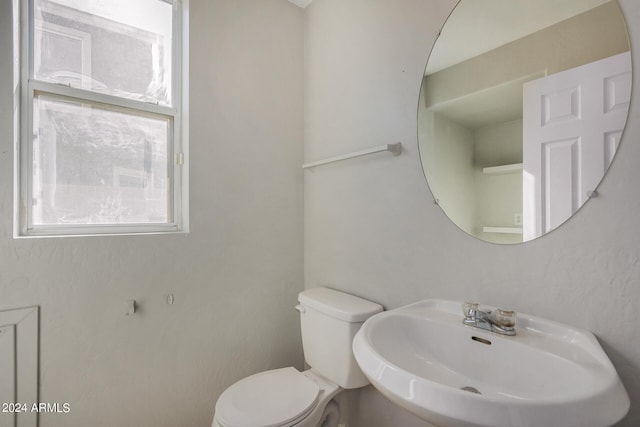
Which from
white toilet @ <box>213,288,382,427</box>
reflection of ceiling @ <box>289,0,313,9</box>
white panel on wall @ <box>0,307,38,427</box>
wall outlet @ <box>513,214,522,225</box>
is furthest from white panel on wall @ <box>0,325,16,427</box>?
reflection of ceiling @ <box>289,0,313,9</box>

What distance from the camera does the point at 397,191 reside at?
1.20m

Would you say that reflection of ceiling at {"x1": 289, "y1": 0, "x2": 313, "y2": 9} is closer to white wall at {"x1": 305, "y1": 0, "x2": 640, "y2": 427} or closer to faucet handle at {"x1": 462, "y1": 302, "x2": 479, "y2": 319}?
white wall at {"x1": 305, "y1": 0, "x2": 640, "y2": 427}

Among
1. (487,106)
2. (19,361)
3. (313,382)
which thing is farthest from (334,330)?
(19,361)

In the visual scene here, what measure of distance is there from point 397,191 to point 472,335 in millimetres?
586

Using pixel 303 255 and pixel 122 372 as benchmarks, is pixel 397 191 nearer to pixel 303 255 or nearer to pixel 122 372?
pixel 303 255

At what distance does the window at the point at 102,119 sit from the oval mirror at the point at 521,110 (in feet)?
3.90

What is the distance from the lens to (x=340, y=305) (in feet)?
4.08

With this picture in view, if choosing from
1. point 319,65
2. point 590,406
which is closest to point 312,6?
point 319,65

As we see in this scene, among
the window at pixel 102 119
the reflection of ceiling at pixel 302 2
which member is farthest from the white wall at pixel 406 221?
the window at pixel 102 119

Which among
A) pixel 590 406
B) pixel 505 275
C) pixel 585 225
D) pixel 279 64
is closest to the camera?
pixel 590 406

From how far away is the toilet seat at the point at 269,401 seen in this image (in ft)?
3.33

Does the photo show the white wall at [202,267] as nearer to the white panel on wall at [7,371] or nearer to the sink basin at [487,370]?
the white panel on wall at [7,371]

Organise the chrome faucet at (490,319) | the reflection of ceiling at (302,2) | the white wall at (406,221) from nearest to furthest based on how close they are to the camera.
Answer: the white wall at (406,221) → the chrome faucet at (490,319) → the reflection of ceiling at (302,2)

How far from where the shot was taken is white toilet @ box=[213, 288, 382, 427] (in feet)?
3.43
